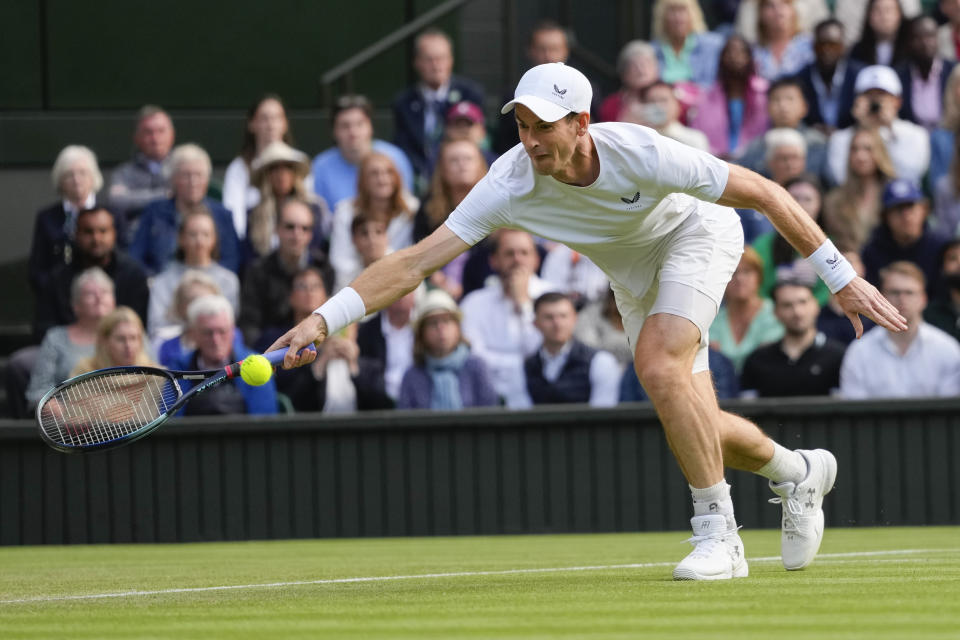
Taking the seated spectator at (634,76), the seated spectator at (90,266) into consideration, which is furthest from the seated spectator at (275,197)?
the seated spectator at (634,76)

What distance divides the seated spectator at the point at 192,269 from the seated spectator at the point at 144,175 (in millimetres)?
919

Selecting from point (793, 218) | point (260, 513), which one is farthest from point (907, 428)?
point (793, 218)

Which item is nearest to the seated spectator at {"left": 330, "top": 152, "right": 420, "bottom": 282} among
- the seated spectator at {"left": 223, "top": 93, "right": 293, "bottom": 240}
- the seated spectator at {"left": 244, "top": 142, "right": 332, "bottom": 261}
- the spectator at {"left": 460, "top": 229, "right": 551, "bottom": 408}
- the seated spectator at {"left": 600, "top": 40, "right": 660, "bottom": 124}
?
the seated spectator at {"left": 244, "top": 142, "right": 332, "bottom": 261}

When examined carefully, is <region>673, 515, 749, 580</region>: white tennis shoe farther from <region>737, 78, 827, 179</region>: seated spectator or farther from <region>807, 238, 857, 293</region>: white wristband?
<region>737, 78, 827, 179</region>: seated spectator

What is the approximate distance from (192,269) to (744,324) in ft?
11.9

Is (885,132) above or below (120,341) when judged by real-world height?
above

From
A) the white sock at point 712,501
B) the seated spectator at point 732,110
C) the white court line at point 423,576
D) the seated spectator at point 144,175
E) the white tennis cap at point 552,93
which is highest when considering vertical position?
the seated spectator at point 732,110

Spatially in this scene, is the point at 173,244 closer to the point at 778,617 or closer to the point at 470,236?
the point at 470,236

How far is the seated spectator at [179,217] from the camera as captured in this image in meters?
11.8

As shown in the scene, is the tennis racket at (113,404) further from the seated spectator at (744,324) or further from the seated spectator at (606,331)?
the seated spectator at (744,324)

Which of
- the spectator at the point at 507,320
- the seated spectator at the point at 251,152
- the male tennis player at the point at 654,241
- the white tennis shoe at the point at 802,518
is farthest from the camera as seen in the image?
the seated spectator at the point at 251,152

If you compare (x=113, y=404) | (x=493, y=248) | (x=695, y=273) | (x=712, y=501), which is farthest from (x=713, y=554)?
(x=493, y=248)

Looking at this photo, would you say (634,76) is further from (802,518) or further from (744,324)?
→ (802,518)

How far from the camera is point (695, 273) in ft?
21.4
